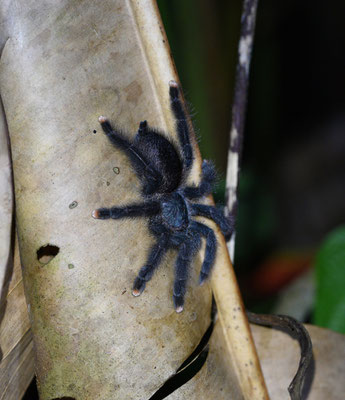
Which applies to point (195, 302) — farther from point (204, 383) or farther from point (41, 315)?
point (41, 315)

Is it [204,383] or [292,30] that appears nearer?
[204,383]

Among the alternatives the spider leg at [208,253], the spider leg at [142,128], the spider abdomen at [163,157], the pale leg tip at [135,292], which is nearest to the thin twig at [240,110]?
the spider leg at [208,253]

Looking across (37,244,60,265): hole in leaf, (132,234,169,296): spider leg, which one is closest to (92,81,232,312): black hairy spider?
(132,234,169,296): spider leg

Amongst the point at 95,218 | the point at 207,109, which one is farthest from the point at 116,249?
the point at 207,109

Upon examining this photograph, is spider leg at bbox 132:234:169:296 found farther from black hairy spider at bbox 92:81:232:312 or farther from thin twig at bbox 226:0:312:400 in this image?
Answer: thin twig at bbox 226:0:312:400

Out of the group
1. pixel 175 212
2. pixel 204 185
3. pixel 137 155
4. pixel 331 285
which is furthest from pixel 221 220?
pixel 331 285
